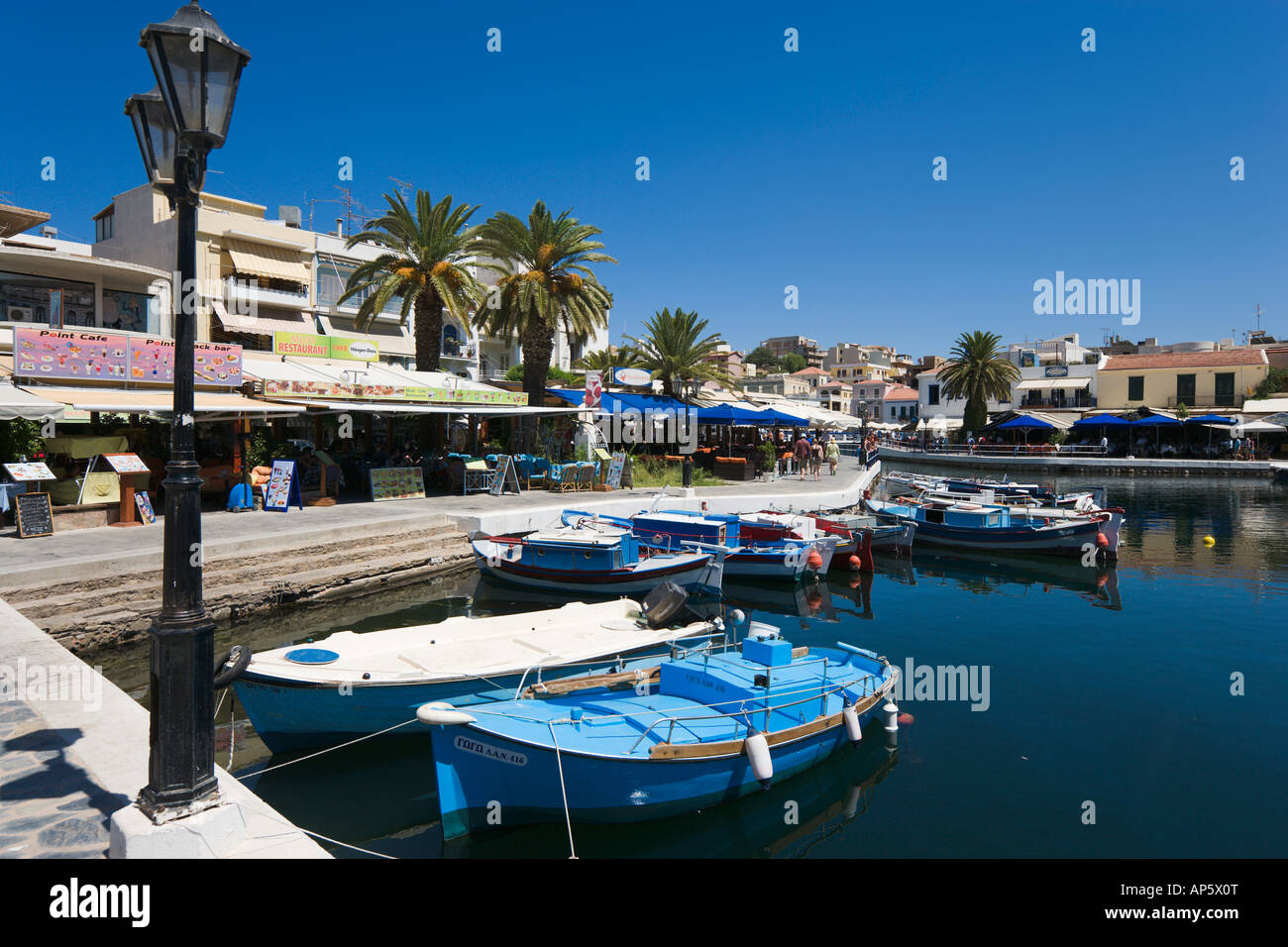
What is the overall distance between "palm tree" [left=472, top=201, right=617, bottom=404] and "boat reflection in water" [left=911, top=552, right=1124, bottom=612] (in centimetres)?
1570

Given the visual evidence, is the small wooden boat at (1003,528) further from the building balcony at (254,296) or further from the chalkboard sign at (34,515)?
the building balcony at (254,296)

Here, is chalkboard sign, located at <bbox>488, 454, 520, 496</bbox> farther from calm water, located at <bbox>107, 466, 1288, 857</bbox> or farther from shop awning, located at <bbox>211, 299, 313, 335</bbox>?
shop awning, located at <bbox>211, 299, 313, 335</bbox>

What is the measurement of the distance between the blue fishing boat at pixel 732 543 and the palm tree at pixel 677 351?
15.4 metres

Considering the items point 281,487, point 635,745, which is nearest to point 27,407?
point 281,487

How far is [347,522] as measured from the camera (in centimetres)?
1753

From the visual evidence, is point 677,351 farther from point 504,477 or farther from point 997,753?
point 997,753

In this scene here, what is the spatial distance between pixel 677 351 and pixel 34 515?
79.6ft

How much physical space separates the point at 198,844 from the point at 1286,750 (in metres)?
12.2

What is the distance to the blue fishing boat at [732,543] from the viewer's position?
59.7 feet

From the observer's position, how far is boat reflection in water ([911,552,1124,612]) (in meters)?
19.0

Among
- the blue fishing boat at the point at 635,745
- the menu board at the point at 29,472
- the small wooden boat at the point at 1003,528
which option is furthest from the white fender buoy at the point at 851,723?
the small wooden boat at the point at 1003,528

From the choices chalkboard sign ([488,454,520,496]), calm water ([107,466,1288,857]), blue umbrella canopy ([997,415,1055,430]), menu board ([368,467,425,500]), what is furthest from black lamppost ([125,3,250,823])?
blue umbrella canopy ([997,415,1055,430])
